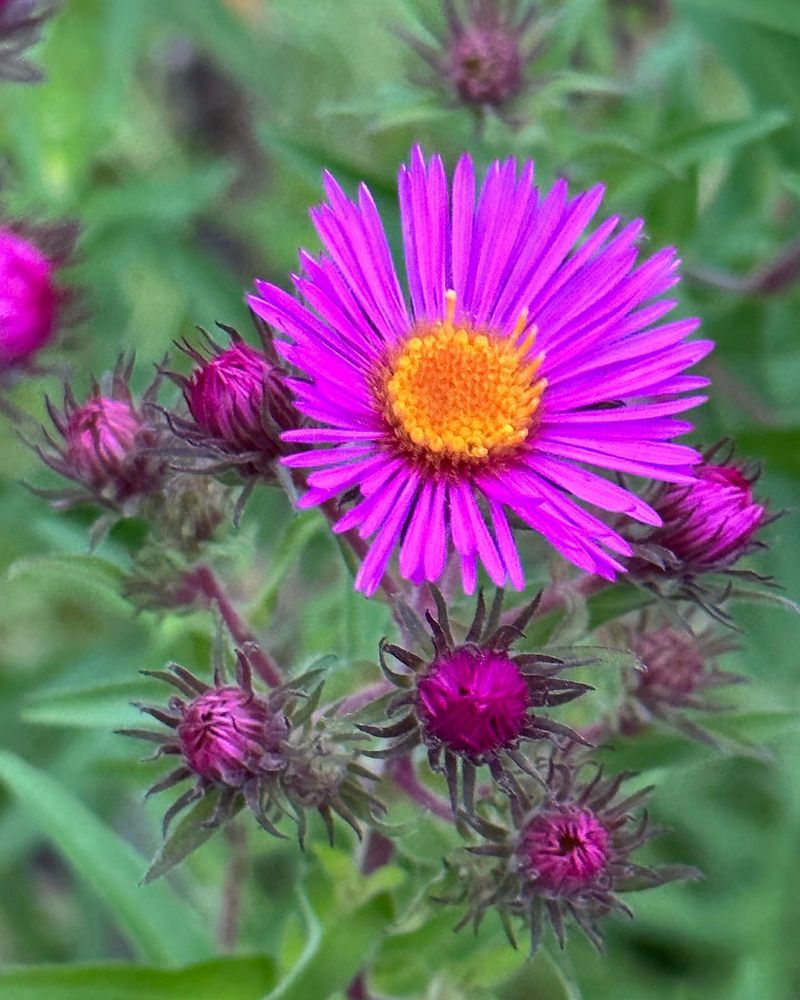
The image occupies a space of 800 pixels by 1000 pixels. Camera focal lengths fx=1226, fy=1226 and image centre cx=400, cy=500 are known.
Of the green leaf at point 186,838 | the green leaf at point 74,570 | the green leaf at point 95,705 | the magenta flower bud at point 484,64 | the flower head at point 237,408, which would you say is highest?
the magenta flower bud at point 484,64

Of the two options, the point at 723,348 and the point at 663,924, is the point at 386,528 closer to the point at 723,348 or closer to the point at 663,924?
the point at 723,348

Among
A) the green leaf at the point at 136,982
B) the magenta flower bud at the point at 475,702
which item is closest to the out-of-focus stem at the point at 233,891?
the green leaf at the point at 136,982

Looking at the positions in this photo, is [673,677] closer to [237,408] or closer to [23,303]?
[237,408]

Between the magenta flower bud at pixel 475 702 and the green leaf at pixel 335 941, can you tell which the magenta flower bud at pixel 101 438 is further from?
the green leaf at pixel 335 941

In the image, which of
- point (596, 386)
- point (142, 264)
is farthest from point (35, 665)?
point (596, 386)

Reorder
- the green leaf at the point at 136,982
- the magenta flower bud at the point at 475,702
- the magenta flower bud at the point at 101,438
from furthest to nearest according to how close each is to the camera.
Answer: the green leaf at the point at 136,982, the magenta flower bud at the point at 101,438, the magenta flower bud at the point at 475,702

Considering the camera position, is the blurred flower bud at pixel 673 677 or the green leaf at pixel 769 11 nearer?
the blurred flower bud at pixel 673 677

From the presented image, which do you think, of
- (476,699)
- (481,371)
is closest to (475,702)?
(476,699)

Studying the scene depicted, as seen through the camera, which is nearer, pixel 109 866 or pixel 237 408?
pixel 237 408
